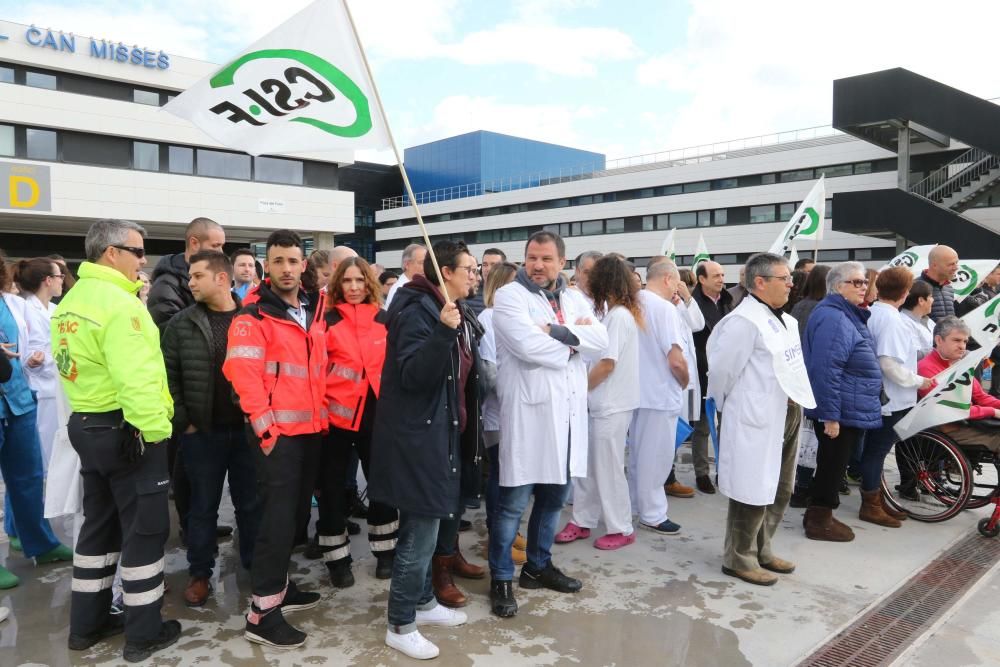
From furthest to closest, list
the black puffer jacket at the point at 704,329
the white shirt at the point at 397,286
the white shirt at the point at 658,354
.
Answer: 1. the black puffer jacket at the point at 704,329
2. the white shirt at the point at 658,354
3. the white shirt at the point at 397,286

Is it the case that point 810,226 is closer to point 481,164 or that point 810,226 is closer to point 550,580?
point 550,580

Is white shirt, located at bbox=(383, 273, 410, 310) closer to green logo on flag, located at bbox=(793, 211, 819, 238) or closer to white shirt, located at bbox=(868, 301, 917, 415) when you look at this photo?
white shirt, located at bbox=(868, 301, 917, 415)

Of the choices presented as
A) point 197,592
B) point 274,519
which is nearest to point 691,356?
point 274,519

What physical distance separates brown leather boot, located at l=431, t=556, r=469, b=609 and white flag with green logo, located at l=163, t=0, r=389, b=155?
2.40m

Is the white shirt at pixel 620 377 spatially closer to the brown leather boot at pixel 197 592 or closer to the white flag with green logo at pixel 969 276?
the brown leather boot at pixel 197 592

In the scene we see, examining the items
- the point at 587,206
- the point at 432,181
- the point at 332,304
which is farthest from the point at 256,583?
the point at 432,181

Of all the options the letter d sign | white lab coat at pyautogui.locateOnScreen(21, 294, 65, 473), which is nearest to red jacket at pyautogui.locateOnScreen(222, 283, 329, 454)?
white lab coat at pyautogui.locateOnScreen(21, 294, 65, 473)

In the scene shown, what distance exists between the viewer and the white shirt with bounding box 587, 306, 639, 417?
471cm

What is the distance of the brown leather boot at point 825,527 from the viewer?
195 inches

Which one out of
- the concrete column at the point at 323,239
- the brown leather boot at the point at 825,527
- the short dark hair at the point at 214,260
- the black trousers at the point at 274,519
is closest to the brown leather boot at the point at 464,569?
the black trousers at the point at 274,519

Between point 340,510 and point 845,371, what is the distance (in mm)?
3810

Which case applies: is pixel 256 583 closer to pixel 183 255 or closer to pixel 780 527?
pixel 183 255

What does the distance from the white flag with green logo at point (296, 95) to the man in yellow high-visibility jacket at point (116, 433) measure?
77 centimetres

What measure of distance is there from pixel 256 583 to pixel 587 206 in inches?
1919
